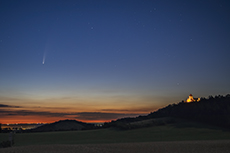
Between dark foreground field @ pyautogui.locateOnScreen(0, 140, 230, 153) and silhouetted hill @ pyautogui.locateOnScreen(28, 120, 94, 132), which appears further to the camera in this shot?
silhouetted hill @ pyautogui.locateOnScreen(28, 120, 94, 132)

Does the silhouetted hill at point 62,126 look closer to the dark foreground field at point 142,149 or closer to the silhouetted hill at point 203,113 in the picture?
the silhouetted hill at point 203,113

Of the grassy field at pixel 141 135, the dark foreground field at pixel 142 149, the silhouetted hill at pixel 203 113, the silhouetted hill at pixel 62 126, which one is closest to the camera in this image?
the dark foreground field at pixel 142 149

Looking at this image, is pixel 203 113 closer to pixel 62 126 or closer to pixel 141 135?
pixel 141 135

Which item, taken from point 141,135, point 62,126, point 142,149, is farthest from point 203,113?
point 62,126

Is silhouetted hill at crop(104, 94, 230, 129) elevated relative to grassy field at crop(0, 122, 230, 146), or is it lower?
elevated

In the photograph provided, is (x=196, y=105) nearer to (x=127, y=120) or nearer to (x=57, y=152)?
(x=127, y=120)

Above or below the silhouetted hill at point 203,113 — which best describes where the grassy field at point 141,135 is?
below

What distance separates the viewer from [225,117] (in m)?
27.4

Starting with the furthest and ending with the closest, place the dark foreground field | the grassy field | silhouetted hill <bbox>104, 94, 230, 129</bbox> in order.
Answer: silhouetted hill <bbox>104, 94, 230, 129</bbox>, the grassy field, the dark foreground field

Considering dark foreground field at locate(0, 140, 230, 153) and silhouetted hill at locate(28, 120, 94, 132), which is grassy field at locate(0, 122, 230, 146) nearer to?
dark foreground field at locate(0, 140, 230, 153)

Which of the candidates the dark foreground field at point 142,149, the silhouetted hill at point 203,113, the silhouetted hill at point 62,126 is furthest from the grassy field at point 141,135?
the silhouetted hill at point 62,126

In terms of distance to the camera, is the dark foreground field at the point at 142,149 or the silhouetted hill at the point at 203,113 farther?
the silhouetted hill at the point at 203,113

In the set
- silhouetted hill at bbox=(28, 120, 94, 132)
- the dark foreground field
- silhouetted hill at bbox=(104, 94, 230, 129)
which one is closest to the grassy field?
silhouetted hill at bbox=(104, 94, 230, 129)

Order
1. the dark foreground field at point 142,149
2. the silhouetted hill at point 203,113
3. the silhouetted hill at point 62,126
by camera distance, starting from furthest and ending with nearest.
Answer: the silhouetted hill at point 62,126 < the silhouetted hill at point 203,113 < the dark foreground field at point 142,149
